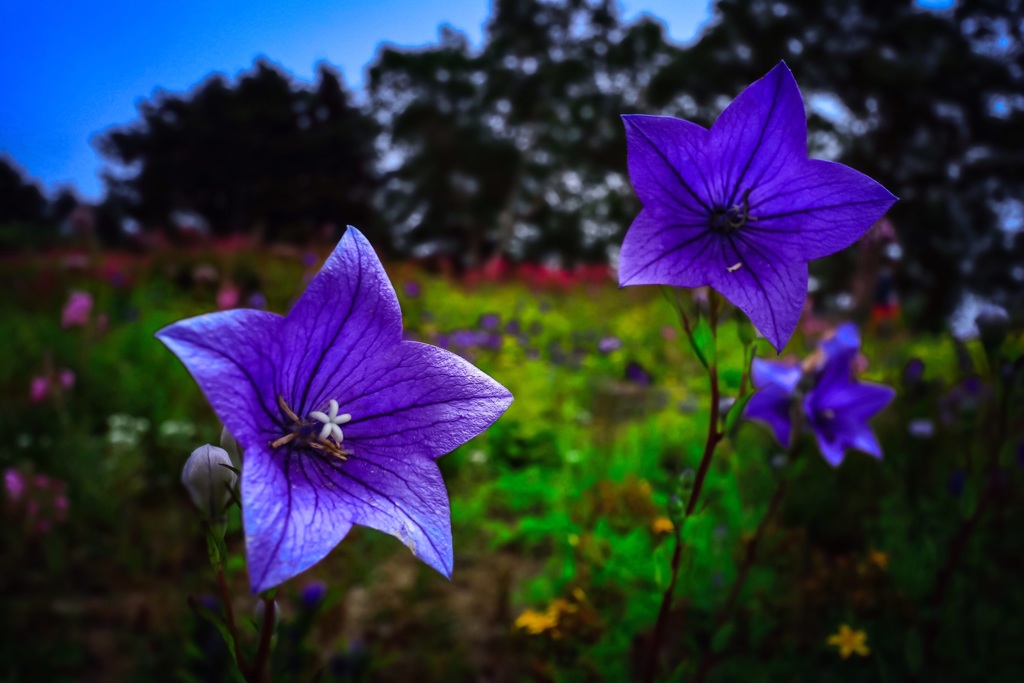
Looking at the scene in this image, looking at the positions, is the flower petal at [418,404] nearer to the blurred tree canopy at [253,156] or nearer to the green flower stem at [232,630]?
the green flower stem at [232,630]

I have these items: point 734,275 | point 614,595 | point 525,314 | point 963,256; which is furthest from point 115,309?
point 963,256

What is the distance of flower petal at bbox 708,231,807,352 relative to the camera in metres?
0.86

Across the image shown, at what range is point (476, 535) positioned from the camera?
266 cm

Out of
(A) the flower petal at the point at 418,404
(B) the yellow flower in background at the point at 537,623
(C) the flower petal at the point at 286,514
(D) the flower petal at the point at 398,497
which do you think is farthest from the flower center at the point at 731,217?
(B) the yellow flower in background at the point at 537,623

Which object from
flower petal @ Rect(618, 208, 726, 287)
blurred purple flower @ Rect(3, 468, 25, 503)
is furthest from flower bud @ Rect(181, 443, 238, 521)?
blurred purple flower @ Rect(3, 468, 25, 503)

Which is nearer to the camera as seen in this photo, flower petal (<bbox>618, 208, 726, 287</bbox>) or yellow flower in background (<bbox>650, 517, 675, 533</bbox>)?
flower petal (<bbox>618, 208, 726, 287</bbox>)

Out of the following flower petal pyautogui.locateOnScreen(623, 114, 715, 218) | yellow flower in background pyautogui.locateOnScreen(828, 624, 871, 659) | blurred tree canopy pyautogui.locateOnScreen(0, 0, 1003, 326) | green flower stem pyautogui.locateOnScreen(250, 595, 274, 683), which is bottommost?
yellow flower in background pyautogui.locateOnScreen(828, 624, 871, 659)

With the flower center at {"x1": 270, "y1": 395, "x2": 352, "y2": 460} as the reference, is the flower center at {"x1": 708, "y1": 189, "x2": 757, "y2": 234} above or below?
above

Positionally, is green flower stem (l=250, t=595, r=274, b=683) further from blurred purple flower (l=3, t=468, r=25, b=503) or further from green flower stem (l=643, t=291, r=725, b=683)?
blurred purple flower (l=3, t=468, r=25, b=503)

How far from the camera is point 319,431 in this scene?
80cm

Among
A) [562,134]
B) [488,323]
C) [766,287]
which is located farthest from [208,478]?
[562,134]

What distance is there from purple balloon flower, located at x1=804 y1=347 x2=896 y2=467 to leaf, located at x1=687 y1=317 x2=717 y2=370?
0.67m

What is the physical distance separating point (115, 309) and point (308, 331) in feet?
23.6

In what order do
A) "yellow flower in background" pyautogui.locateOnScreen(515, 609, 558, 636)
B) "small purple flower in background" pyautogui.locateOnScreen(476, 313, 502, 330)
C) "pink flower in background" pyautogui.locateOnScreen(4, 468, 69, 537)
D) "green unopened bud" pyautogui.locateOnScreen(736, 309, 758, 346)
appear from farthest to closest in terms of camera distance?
"small purple flower in background" pyautogui.locateOnScreen(476, 313, 502, 330) < "pink flower in background" pyautogui.locateOnScreen(4, 468, 69, 537) < "yellow flower in background" pyautogui.locateOnScreen(515, 609, 558, 636) < "green unopened bud" pyautogui.locateOnScreen(736, 309, 758, 346)
